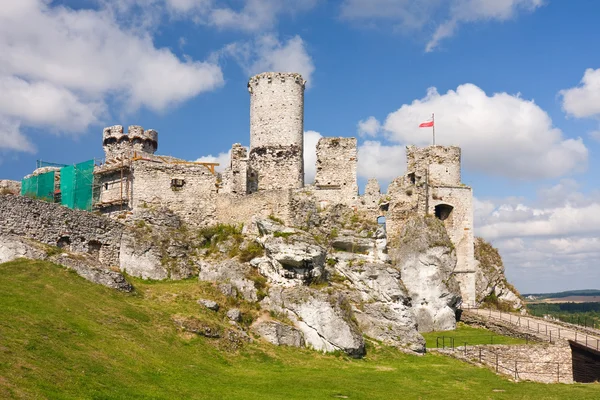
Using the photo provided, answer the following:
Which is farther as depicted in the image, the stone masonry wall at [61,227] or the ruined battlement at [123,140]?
the ruined battlement at [123,140]

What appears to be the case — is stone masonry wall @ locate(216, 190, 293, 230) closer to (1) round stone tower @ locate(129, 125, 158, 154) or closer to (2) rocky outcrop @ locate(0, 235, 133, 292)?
(1) round stone tower @ locate(129, 125, 158, 154)

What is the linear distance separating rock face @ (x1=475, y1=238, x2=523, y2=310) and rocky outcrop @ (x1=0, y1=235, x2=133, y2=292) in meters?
29.0

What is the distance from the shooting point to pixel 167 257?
36.6m

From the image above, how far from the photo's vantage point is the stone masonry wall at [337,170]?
42281mm

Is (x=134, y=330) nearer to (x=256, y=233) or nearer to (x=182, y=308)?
(x=182, y=308)

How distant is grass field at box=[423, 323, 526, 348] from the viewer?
36.1m

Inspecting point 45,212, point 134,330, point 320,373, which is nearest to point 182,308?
point 134,330

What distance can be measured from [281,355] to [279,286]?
603 centimetres

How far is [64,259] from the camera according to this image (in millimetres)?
29281

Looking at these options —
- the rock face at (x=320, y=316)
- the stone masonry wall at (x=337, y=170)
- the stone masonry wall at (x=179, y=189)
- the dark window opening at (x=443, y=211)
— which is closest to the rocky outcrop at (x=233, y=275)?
the rock face at (x=320, y=316)

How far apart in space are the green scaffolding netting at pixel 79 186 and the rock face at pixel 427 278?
21.4m

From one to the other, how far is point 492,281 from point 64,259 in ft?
110

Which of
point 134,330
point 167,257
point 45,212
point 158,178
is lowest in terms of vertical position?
point 134,330

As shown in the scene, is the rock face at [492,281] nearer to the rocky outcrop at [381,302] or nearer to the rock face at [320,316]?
the rocky outcrop at [381,302]
